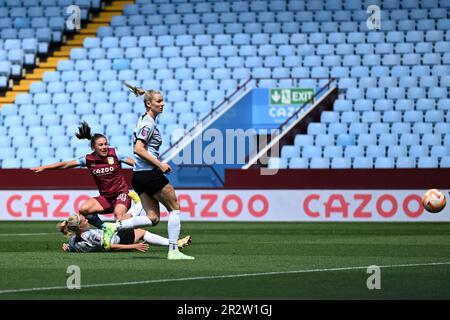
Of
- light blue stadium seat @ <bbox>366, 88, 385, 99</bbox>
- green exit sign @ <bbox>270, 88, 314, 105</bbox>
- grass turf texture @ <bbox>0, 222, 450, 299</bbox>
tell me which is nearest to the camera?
grass turf texture @ <bbox>0, 222, 450, 299</bbox>

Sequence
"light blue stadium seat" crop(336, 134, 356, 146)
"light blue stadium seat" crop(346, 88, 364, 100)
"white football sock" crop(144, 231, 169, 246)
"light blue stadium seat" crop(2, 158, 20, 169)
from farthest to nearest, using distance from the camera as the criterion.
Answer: "light blue stadium seat" crop(2, 158, 20, 169), "light blue stadium seat" crop(346, 88, 364, 100), "light blue stadium seat" crop(336, 134, 356, 146), "white football sock" crop(144, 231, 169, 246)

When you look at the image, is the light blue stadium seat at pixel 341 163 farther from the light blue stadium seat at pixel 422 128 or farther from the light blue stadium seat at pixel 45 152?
the light blue stadium seat at pixel 45 152

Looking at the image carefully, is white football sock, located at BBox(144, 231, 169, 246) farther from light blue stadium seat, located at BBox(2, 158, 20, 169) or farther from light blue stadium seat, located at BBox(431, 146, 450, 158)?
light blue stadium seat, located at BBox(2, 158, 20, 169)

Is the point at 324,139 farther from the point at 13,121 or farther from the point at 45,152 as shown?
the point at 13,121

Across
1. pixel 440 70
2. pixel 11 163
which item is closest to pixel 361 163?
pixel 440 70

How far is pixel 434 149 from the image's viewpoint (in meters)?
26.8

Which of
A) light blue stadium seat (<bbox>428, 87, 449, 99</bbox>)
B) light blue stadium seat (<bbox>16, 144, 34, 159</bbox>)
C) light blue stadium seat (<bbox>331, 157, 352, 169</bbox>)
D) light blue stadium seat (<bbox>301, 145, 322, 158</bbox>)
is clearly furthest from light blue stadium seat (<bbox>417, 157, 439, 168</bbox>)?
light blue stadium seat (<bbox>16, 144, 34, 159</bbox>)

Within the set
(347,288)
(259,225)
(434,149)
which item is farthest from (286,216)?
(347,288)

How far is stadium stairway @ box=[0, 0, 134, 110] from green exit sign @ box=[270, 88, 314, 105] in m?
7.93

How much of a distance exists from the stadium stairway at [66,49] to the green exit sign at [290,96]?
26.0 ft

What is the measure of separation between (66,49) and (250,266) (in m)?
23.6

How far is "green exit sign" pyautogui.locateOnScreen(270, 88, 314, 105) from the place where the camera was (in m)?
28.9

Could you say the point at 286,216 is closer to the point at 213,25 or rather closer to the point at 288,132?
the point at 288,132

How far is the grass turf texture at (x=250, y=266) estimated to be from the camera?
29.2 ft
